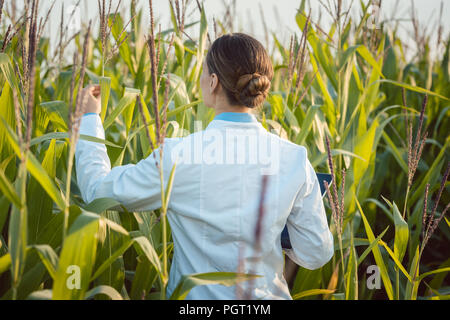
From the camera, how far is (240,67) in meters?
1.07

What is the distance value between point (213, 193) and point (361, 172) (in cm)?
86

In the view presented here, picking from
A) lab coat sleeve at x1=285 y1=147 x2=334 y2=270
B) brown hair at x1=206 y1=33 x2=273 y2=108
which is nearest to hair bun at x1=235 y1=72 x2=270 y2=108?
brown hair at x1=206 y1=33 x2=273 y2=108

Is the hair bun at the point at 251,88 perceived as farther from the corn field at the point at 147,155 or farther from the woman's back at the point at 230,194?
the corn field at the point at 147,155

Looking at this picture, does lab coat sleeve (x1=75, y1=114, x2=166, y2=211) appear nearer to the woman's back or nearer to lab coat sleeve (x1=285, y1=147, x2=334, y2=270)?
the woman's back

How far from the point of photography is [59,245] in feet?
3.84

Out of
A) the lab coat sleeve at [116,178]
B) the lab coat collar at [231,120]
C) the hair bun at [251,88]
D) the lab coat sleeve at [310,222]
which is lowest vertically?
the lab coat sleeve at [310,222]

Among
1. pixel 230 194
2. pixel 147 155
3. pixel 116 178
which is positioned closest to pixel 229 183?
pixel 230 194

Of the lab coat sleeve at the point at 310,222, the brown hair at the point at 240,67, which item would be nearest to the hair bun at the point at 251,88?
the brown hair at the point at 240,67

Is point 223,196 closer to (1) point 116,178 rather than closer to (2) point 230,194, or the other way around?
(2) point 230,194

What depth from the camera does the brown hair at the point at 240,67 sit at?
107cm

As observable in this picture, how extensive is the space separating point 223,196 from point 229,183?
0.11ft
